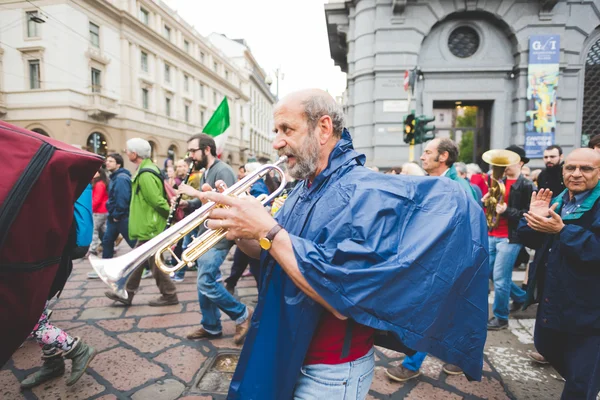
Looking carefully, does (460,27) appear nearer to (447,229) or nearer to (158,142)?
(447,229)

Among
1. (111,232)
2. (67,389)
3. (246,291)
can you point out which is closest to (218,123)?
(111,232)

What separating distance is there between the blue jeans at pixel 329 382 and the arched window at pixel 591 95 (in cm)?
1442

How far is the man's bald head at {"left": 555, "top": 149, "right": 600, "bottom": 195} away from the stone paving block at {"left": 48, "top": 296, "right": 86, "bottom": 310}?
5.41 meters

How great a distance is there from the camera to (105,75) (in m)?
23.0

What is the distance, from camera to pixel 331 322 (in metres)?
1.38

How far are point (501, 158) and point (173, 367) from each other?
4093 millimetres

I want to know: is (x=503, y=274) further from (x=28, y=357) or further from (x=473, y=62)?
(x=473, y=62)

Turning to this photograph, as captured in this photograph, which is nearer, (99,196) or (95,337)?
(95,337)

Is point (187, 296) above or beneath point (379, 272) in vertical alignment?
beneath

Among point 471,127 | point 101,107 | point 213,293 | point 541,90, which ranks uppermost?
point 101,107

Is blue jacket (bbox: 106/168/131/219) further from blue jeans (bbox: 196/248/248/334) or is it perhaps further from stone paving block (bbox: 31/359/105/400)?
stone paving block (bbox: 31/359/105/400)

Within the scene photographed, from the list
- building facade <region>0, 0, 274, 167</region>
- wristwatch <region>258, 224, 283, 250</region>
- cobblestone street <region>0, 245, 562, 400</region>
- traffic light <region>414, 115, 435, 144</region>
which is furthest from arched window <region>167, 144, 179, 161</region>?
wristwatch <region>258, 224, 283, 250</region>

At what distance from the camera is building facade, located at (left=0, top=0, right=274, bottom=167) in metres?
16.2

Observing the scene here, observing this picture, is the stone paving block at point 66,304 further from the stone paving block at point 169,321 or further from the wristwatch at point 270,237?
the wristwatch at point 270,237
